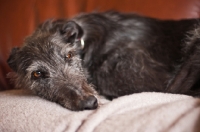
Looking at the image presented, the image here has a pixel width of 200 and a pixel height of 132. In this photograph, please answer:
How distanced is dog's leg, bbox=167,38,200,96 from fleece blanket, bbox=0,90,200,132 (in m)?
0.39

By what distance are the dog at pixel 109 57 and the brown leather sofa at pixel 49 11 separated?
0.17m

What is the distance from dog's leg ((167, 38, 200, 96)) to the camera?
6.72ft

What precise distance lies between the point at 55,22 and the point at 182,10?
39.6 inches

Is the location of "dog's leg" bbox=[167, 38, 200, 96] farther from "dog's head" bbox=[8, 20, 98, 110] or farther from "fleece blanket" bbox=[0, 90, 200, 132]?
"dog's head" bbox=[8, 20, 98, 110]

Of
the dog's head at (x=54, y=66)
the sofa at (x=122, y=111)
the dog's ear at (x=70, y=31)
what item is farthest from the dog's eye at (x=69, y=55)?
the sofa at (x=122, y=111)

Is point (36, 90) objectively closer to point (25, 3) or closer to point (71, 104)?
point (71, 104)

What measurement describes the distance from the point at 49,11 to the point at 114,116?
1491 millimetres

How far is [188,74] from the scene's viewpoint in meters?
2.10

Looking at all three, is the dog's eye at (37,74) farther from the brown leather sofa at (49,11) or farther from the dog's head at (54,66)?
the brown leather sofa at (49,11)

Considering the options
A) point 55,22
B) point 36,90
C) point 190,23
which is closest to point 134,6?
point 190,23

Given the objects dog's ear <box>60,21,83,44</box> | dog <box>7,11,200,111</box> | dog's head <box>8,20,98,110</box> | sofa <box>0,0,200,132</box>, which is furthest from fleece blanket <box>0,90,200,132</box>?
dog's ear <box>60,21,83,44</box>

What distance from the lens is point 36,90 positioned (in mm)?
2039

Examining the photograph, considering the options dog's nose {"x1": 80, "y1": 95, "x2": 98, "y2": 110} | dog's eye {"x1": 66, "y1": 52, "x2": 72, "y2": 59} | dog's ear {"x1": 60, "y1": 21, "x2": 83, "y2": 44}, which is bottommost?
dog's nose {"x1": 80, "y1": 95, "x2": 98, "y2": 110}

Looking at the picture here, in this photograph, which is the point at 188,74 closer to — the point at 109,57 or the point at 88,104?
the point at 109,57
